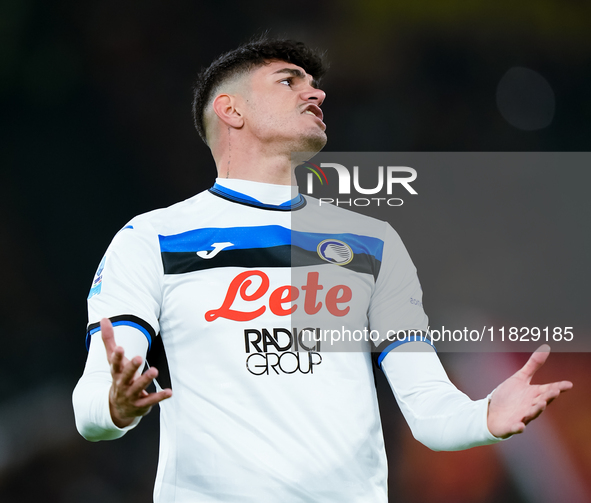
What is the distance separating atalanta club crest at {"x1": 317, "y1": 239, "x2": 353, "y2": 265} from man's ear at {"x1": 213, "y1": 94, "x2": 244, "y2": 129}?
0.66m

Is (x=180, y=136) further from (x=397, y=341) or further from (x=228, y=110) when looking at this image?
(x=397, y=341)

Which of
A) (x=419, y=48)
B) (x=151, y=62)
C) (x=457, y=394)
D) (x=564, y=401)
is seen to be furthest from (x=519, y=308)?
(x=151, y=62)

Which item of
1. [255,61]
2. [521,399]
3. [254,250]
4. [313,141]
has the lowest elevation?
[521,399]

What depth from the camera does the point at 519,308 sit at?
4395 mm

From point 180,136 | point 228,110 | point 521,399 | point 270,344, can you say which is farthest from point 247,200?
point 180,136

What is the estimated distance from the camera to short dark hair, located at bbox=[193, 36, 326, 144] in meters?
2.88

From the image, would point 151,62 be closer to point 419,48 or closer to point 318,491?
point 419,48

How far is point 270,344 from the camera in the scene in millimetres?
2250

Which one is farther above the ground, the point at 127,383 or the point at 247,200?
the point at 247,200

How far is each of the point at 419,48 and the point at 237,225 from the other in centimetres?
307

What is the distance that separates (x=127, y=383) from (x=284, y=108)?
1448 mm

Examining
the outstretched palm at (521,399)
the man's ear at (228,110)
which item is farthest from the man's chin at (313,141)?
→ the outstretched palm at (521,399)

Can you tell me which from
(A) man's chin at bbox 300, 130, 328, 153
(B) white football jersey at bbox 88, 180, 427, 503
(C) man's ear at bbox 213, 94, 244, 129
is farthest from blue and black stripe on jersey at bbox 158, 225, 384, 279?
(C) man's ear at bbox 213, 94, 244, 129

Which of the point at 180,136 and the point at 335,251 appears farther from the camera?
the point at 180,136
